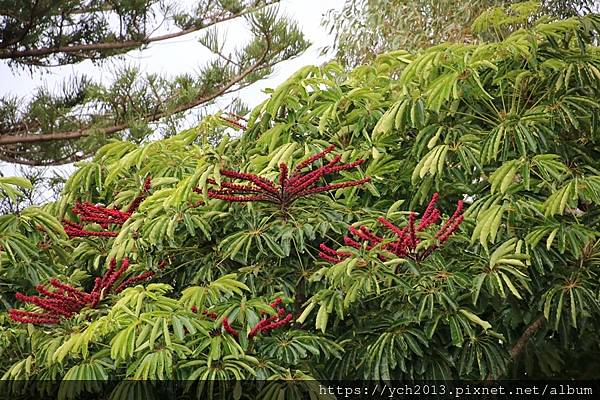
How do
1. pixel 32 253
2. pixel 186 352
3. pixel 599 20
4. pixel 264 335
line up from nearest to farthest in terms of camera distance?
pixel 186 352 < pixel 264 335 < pixel 599 20 < pixel 32 253

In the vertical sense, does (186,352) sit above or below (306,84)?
below

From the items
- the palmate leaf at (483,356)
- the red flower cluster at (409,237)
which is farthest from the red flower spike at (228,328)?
the palmate leaf at (483,356)

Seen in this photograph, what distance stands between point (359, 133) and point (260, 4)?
638 cm

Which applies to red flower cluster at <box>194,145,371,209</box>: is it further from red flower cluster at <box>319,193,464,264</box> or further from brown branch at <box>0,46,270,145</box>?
brown branch at <box>0,46,270,145</box>

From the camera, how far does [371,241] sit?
7.74 ft

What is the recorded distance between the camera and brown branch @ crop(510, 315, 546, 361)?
261 centimetres

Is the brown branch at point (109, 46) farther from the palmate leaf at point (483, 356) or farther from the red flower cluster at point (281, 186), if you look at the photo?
the palmate leaf at point (483, 356)

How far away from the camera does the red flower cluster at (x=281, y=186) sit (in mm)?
2463

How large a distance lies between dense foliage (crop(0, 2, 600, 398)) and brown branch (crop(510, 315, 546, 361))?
15 mm

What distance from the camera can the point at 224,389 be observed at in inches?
93.4

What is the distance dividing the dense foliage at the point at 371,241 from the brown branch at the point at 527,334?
0.05ft

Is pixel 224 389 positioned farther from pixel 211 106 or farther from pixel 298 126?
pixel 211 106

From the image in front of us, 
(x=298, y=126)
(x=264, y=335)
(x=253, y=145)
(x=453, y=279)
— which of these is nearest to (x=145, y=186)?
(x=253, y=145)

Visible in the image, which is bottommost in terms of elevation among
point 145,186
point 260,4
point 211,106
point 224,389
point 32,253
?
point 224,389
